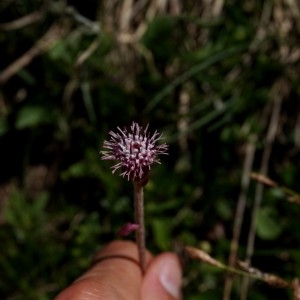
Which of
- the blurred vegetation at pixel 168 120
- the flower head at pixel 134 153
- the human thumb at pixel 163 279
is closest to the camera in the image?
the flower head at pixel 134 153

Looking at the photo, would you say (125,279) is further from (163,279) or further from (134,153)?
(134,153)

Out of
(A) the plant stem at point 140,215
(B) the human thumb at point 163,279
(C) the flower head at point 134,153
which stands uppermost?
(C) the flower head at point 134,153

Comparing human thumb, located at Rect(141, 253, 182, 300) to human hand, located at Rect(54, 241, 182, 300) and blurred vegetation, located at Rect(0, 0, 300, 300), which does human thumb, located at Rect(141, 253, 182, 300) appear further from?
blurred vegetation, located at Rect(0, 0, 300, 300)

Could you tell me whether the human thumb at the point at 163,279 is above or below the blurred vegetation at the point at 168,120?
below

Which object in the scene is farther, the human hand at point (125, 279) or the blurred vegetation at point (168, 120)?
the blurred vegetation at point (168, 120)

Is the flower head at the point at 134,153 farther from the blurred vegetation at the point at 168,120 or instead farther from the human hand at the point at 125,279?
the blurred vegetation at the point at 168,120

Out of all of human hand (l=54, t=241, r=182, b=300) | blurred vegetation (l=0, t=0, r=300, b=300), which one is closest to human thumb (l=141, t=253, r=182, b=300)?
human hand (l=54, t=241, r=182, b=300)

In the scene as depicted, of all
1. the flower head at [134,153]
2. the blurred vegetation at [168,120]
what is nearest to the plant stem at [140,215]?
the flower head at [134,153]

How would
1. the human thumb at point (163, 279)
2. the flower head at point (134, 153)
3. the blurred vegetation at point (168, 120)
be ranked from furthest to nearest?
the blurred vegetation at point (168, 120) < the human thumb at point (163, 279) < the flower head at point (134, 153)
